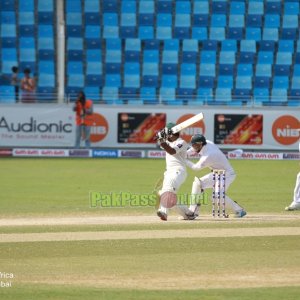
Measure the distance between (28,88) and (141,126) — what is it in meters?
3.85

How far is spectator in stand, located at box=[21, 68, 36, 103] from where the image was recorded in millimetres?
33188

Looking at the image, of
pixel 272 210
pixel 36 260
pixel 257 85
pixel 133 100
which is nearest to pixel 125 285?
pixel 36 260

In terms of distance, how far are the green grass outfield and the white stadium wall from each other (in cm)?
882

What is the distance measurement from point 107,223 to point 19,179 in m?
8.91

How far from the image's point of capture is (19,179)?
25.7 m

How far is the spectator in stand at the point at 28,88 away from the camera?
33188 mm

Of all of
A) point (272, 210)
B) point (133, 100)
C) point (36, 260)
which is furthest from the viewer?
point (133, 100)

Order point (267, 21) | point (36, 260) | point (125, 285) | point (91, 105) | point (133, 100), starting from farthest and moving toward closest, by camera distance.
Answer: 1. point (267, 21)
2. point (133, 100)
3. point (91, 105)
4. point (36, 260)
5. point (125, 285)

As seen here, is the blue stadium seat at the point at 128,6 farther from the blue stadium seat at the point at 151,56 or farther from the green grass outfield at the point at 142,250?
the green grass outfield at the point at 142,250

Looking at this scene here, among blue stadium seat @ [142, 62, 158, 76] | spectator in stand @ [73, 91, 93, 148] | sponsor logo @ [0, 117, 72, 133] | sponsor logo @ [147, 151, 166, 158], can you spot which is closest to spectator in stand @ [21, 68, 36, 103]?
sponsor logo @ [0, 117, 72, 133]

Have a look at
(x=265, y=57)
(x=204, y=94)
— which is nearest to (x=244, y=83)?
(x=265, y=57)

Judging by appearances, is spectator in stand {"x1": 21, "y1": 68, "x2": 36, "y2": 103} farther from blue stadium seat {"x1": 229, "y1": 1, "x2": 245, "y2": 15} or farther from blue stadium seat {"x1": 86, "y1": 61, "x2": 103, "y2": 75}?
blue stadium seat {"x1": 229, "y1": 1, "x2": 245, "y2": 15}

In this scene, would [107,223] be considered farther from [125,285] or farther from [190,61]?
[190,61]

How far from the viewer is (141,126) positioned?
108ft
